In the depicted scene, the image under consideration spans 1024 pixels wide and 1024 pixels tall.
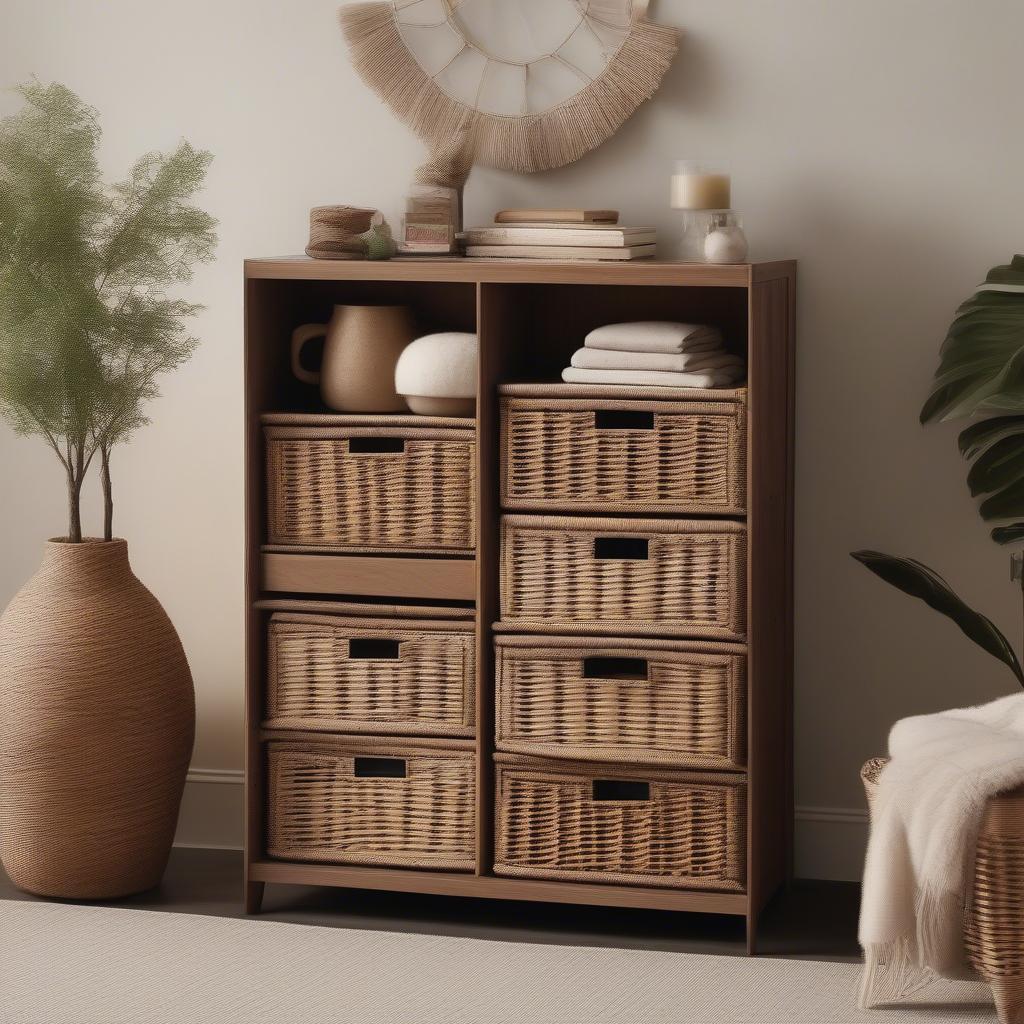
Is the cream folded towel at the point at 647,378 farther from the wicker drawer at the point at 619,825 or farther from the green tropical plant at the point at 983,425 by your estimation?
the wicker drawer at the point at 619,825

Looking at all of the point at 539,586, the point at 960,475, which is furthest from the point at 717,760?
the point at 960,475

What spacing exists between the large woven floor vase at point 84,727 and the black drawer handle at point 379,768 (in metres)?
0.41

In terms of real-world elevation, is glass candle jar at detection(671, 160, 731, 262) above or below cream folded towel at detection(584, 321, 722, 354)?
above

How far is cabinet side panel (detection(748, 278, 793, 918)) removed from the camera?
2.85 meters

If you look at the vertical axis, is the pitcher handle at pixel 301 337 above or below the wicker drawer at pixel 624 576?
above

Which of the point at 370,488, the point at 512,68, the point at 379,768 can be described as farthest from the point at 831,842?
the point at 512,68

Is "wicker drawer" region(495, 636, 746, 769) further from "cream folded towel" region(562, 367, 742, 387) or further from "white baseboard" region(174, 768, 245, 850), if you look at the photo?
"white baseboard" region(174, 768, 245, 850)

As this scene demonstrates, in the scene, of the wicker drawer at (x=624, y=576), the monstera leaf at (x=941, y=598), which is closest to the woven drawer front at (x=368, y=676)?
the wicker drawer at (x=624, y=576)

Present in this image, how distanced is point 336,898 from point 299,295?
1.22 meters

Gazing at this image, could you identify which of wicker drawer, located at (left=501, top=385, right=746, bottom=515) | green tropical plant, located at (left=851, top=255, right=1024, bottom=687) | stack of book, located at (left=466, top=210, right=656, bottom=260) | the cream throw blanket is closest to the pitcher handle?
stack of book, located at (left=466, top=210, right=656, bottom=260)

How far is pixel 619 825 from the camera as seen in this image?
2945 millimetres

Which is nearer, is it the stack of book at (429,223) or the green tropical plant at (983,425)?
the green tropical plant at (983,425)

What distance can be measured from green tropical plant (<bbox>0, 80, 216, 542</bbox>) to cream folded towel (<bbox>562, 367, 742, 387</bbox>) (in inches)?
31.2

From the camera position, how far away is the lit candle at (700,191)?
3.00 meters
